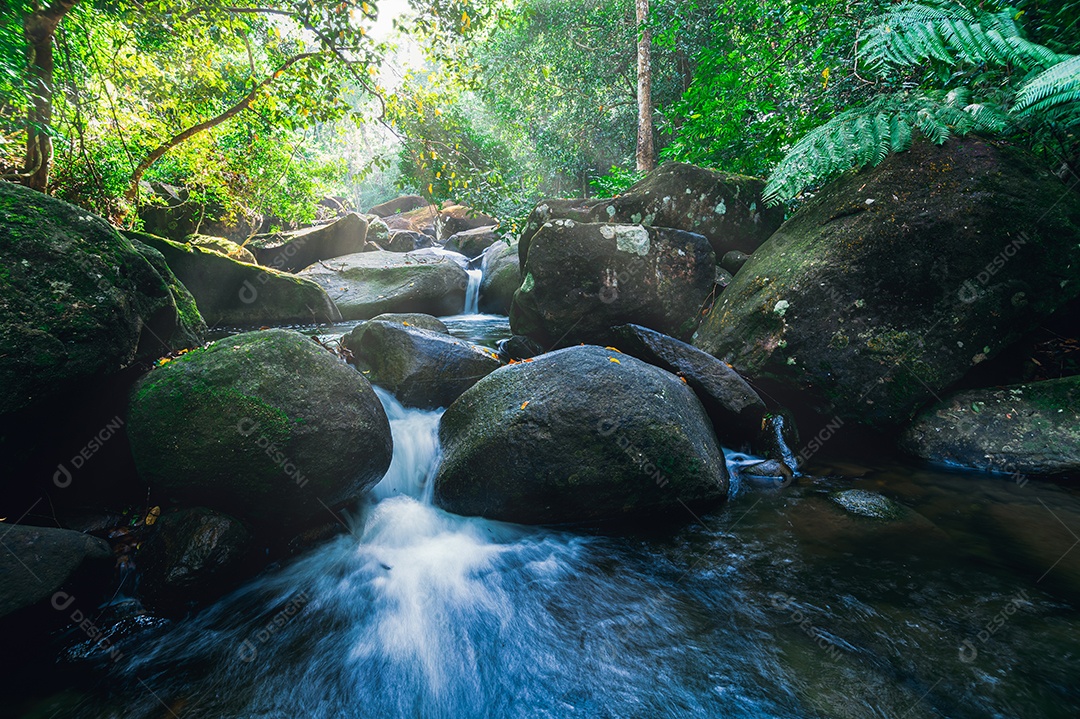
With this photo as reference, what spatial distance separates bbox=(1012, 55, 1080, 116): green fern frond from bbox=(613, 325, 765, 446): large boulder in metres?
3.00

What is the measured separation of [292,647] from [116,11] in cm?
695

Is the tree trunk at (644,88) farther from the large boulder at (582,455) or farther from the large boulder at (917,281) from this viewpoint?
the large boulder at (582,455)

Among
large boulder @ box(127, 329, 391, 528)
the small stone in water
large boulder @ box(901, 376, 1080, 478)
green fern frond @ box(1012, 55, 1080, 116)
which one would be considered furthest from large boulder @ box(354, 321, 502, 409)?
green fern frond @ box(1012, 55, 1080, 116)

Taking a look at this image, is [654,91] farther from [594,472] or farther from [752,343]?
[594,472]

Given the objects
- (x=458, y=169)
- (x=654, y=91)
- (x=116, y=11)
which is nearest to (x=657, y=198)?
(x=458, y=169)

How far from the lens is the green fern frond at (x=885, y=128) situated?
13.1 ft

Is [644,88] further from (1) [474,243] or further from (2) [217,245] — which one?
(2) [217,245]

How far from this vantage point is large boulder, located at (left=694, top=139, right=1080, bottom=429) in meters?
4.03

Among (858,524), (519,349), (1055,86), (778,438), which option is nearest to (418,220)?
(519,349)

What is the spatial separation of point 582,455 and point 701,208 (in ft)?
17.3

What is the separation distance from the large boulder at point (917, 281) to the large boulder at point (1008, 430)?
0.24 m

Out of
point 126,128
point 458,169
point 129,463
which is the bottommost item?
point 129,463

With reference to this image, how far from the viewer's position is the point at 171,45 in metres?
6.10

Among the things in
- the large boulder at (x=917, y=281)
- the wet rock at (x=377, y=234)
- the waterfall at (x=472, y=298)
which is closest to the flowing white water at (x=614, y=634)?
the large boulder at (x=917, y=281)
